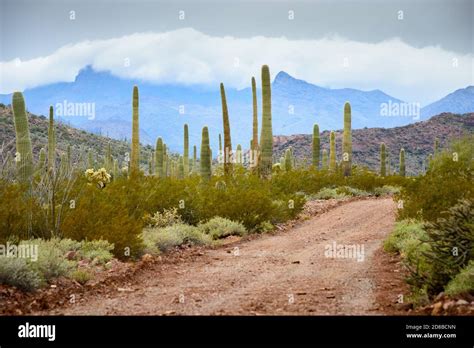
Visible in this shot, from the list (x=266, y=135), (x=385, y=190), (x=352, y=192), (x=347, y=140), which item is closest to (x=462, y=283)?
(x=266, y=135)

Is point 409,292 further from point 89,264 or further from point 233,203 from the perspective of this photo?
point 233,203

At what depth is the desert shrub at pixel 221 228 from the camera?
1411 cm

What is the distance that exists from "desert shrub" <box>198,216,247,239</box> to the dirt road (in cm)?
56

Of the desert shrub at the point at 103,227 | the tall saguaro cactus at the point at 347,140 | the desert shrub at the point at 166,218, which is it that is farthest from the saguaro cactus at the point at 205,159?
the tall saguaro cactus at the point at 347,140

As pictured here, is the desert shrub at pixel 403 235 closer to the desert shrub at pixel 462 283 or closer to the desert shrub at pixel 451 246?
the desert shrub at pixel 451 246

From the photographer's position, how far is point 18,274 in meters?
7.95

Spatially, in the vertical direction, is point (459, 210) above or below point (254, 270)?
above

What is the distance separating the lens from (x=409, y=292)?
813 cm

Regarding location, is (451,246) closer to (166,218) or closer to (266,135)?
(166,218)

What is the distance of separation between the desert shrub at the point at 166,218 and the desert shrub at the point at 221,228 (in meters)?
0.59

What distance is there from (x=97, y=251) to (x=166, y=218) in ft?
12.7
